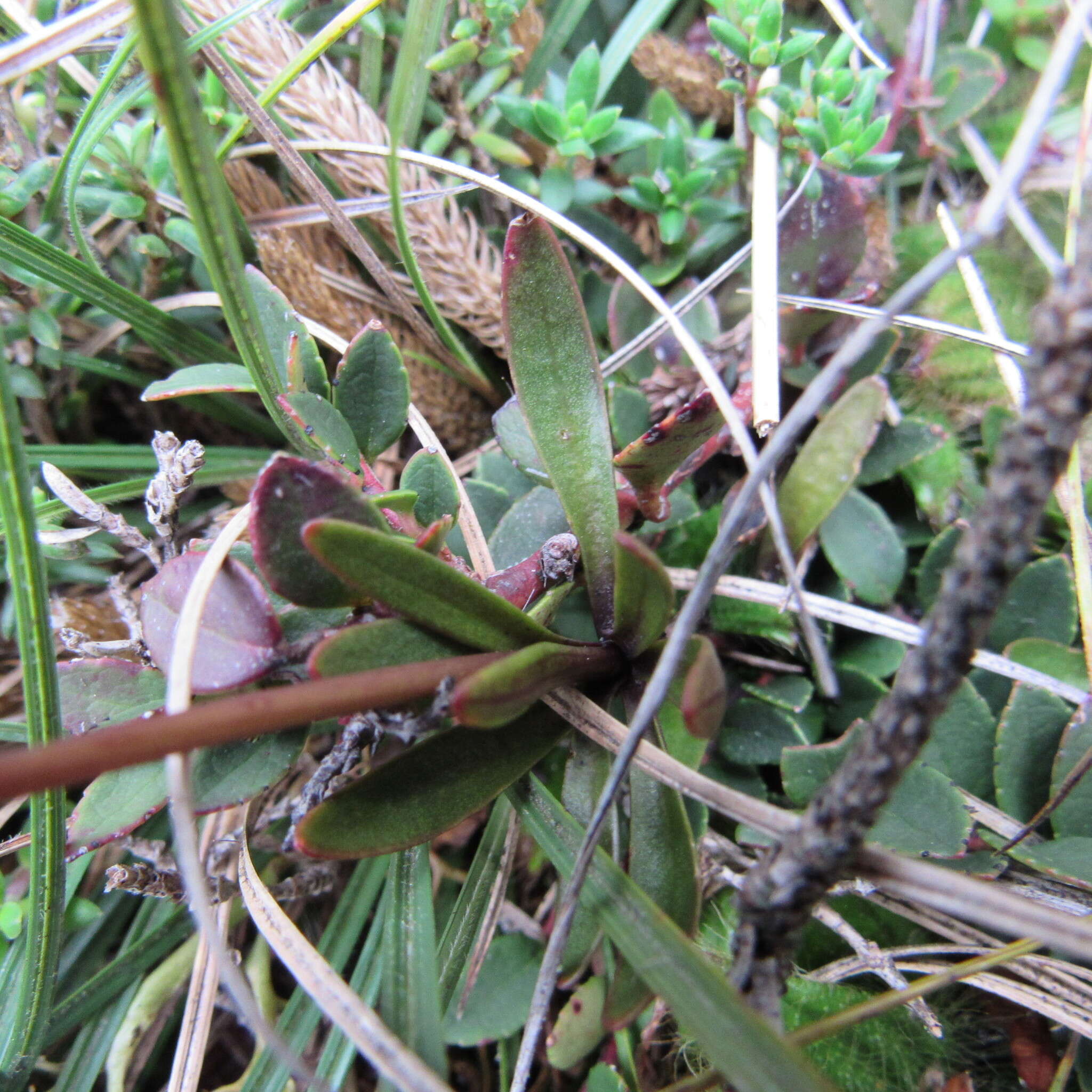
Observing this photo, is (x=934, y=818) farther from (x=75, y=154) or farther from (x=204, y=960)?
(x=75, y=154)

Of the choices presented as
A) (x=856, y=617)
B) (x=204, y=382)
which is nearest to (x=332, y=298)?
(x=204, y=382)

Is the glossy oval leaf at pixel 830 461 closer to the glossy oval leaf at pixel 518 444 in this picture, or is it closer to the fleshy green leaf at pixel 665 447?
the fleshy green leaf at pixel 665 447

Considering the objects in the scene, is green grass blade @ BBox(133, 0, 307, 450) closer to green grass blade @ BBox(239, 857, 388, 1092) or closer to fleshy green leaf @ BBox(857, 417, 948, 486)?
green grass blade @ BBox(239, 857, 388, 1092)

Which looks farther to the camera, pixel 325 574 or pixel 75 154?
pixel 75 154

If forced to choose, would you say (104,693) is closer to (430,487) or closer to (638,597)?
(430,487)

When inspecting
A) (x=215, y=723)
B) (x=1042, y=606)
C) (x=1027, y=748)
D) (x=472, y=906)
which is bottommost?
(x=472, y=906)

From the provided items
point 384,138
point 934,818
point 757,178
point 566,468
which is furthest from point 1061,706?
point 384,138

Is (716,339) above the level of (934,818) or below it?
above
